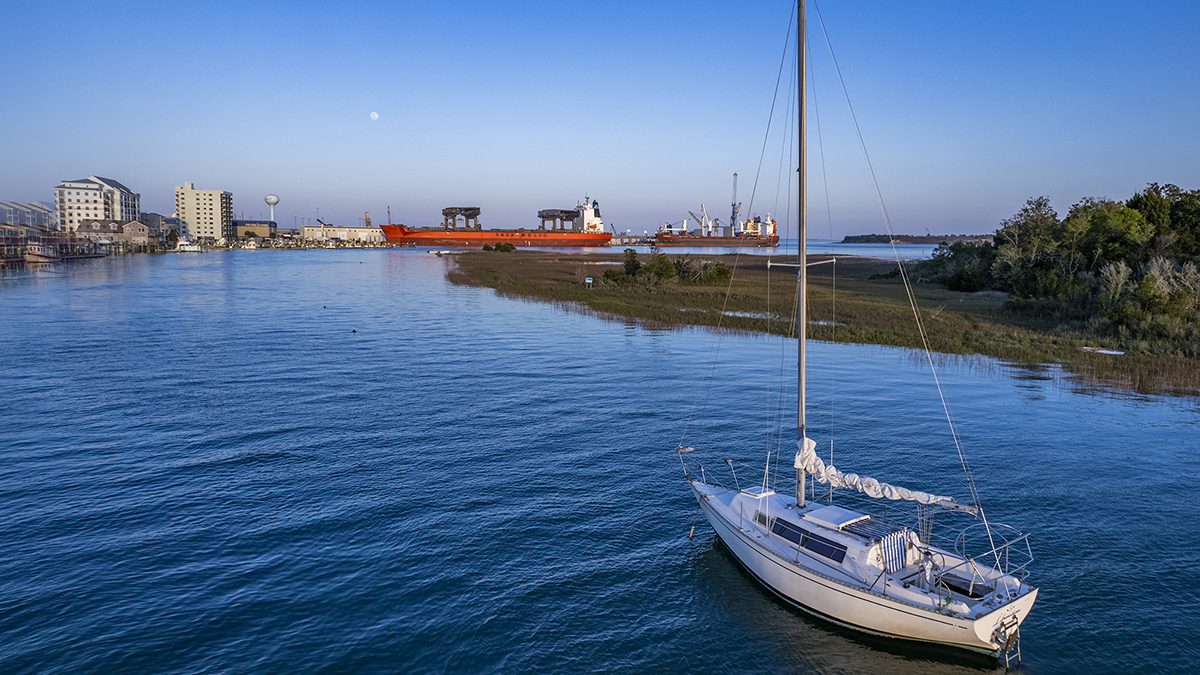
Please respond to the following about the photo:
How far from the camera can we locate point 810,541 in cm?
1847

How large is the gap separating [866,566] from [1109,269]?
5793 centimetres

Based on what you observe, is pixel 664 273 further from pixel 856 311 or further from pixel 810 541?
pixel 810 541

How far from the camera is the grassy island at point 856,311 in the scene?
154 feet

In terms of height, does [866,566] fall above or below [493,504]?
above

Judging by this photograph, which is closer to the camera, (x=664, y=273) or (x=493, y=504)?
(x=493, y=504)

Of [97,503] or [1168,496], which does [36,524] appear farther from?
[1168,496]

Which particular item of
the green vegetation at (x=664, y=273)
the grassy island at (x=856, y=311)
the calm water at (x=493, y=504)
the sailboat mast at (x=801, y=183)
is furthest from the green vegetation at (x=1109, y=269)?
the sailboat mast at (x=801, y=183)

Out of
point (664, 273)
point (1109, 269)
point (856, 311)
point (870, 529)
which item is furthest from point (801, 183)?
point (664, 273)

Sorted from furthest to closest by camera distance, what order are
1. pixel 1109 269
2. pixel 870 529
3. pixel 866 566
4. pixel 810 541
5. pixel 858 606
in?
1. pixel 1109 269
2. pixel 810 541
3. pixel 870 529
4. pixel 866 566
5. pixel 858 606

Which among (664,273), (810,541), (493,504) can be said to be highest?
(664,273)

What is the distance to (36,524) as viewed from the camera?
2278 cm

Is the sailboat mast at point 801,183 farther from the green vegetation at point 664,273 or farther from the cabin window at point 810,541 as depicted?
the green vegetation at point 664,273

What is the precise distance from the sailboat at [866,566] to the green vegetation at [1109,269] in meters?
40.9

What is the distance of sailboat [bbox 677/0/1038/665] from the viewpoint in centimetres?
1587
